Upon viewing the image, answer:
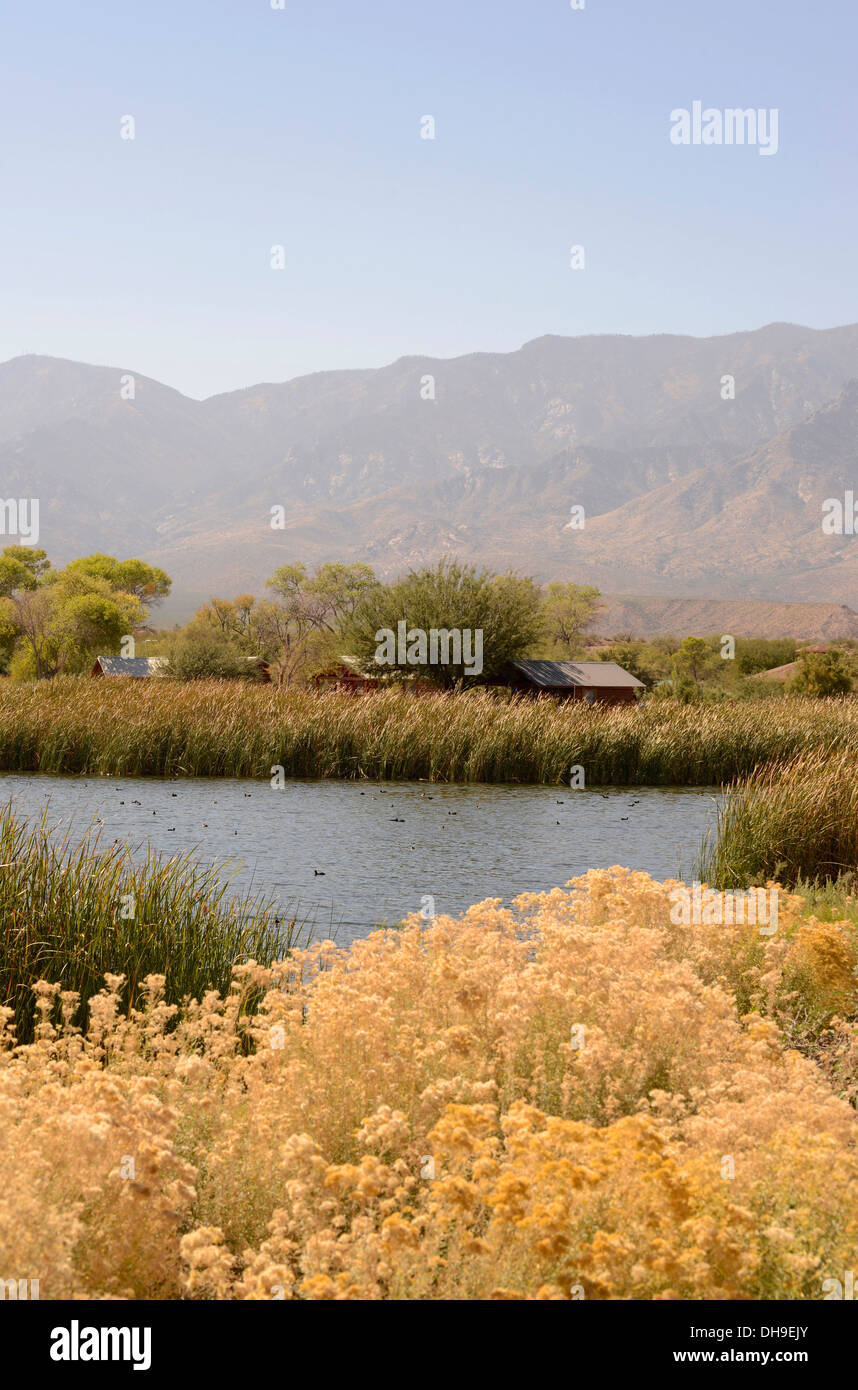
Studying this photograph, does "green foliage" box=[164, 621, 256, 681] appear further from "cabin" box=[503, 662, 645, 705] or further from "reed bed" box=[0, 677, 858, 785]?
"reed bed" box=[0, 677, 858, 785]

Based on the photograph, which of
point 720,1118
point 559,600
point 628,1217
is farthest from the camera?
Result: point 559,600

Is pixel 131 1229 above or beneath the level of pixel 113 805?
above

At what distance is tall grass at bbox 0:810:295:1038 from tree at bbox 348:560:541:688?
130ft

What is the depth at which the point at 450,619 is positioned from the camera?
50.4 metres

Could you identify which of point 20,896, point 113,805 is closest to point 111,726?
point 113,805

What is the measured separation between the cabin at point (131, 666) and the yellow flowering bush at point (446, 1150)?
59.4m

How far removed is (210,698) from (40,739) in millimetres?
4970

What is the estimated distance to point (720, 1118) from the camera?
4570mm

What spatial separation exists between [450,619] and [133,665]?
82.3ft

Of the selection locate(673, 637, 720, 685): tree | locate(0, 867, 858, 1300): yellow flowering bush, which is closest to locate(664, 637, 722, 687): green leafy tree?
Result: locate(673, 637, 720, 685): tree

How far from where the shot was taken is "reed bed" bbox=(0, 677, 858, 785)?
30547mm

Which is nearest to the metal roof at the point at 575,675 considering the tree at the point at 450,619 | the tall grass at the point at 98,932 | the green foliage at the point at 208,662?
the tree at the point at 450,619

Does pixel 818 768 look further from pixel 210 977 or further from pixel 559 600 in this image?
pixel 559 600

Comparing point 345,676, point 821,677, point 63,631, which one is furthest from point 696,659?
point 63,631
